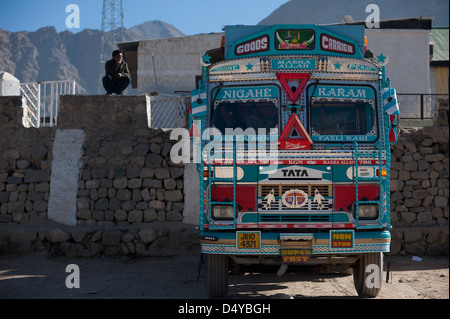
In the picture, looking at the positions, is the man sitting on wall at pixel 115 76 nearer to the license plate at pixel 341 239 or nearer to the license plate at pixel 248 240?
the license plate at pixel 248 240

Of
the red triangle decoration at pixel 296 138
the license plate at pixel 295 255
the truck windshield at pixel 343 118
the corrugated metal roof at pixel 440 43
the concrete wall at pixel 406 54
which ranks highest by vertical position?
the corrugated metal roof at pixel 440 43

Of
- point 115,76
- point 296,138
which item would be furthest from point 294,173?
point 115,76

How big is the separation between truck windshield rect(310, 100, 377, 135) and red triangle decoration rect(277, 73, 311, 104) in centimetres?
26

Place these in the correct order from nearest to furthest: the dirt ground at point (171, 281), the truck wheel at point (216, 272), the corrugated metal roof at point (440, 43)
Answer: the truck wheel at point (216, 272) → the dirt ground at point (171, 281) → the corrugated metal roof at point (440, 43)

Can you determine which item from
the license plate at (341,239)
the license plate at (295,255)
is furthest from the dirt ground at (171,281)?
the license plate at (341,239)

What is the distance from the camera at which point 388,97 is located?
6.68 meters

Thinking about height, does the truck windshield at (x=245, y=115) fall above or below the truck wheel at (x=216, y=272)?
above

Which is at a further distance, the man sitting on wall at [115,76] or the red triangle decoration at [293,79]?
the man sitting on wall at [115,76]

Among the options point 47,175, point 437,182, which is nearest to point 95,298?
point 47,175

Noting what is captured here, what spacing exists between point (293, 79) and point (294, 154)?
101 cm

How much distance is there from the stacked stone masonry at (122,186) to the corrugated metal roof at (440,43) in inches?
464

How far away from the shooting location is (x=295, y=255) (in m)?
6.27

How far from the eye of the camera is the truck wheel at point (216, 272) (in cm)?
664

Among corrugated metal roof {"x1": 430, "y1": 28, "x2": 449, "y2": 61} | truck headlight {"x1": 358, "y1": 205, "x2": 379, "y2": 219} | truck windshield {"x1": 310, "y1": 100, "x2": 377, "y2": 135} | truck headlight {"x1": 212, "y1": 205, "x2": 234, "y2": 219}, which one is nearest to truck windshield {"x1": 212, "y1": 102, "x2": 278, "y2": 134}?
truck windshield {"x1": 310, "y1": 100, "x2": 377, "y2": 135}
